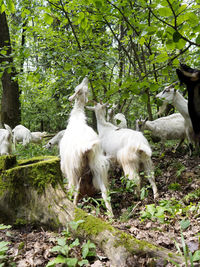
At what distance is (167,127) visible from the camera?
8.01 meters

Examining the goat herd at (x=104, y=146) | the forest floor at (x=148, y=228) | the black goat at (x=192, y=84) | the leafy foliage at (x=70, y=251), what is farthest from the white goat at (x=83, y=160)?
the black goat at (x=192, y=84)

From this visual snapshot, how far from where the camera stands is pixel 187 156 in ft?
21.8

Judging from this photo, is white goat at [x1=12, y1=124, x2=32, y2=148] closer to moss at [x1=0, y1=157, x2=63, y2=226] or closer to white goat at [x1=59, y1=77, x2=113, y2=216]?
white goat at [x1=59, y1=77, x2=113, y2=216]

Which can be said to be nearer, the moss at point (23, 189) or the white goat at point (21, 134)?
the moss at point (23, 189)

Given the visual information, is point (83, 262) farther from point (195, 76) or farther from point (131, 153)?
point (195, 76)

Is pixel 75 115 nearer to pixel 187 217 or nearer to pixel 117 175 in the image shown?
pixel 117 175

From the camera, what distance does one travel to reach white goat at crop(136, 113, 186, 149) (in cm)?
778

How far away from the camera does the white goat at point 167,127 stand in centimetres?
778

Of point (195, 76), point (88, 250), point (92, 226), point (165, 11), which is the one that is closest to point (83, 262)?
point (88, 250)

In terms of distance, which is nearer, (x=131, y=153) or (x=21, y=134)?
(x=131, y=153)

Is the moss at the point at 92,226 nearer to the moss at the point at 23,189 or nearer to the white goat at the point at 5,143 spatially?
the moss at the point at 23,189

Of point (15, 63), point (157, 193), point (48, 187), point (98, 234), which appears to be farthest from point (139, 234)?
point (15, 63)

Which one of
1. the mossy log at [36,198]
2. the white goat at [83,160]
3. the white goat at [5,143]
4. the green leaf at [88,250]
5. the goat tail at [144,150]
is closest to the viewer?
the green leaf at [88,250]

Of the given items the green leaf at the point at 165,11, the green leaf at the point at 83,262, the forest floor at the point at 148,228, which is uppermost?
the green leaf at the point at 165,11
